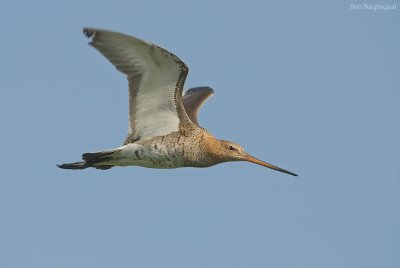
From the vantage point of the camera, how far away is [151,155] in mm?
13781

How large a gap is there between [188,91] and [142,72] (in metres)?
4.11

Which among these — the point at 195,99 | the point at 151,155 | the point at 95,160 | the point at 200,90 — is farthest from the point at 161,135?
the point at 200,90

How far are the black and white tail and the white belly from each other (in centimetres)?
10

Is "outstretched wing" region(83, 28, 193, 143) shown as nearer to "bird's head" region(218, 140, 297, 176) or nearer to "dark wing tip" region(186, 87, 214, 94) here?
"bird's head" region(218, 140, 297, 176)

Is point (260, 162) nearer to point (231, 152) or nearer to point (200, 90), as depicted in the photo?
point (231, 152)

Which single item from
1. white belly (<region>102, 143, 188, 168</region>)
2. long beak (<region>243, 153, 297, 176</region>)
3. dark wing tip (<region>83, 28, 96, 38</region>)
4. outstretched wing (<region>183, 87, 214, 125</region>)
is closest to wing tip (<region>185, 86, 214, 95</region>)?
outstretched wing (<region>183, 87, 214, 125</region>)

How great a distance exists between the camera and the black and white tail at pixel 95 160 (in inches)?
539

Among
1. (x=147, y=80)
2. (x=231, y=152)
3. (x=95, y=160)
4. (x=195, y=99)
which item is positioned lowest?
(x=95, y=160)

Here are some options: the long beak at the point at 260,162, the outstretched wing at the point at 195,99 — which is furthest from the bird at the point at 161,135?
the outstretched wing at the point at 195,99

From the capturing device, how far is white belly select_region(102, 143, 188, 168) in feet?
45.1

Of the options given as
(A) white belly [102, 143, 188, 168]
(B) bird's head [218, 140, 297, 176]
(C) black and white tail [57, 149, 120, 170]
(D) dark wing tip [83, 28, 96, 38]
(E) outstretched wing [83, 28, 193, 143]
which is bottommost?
(C) black and white tail [57, 149, 120, 170]

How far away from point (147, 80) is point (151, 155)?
Result: 1258 millimetres

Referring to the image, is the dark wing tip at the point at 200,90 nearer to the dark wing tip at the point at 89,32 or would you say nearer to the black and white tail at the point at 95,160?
the black and white tail at the point at 95,160

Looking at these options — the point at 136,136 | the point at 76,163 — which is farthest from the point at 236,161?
the point at 76,163
